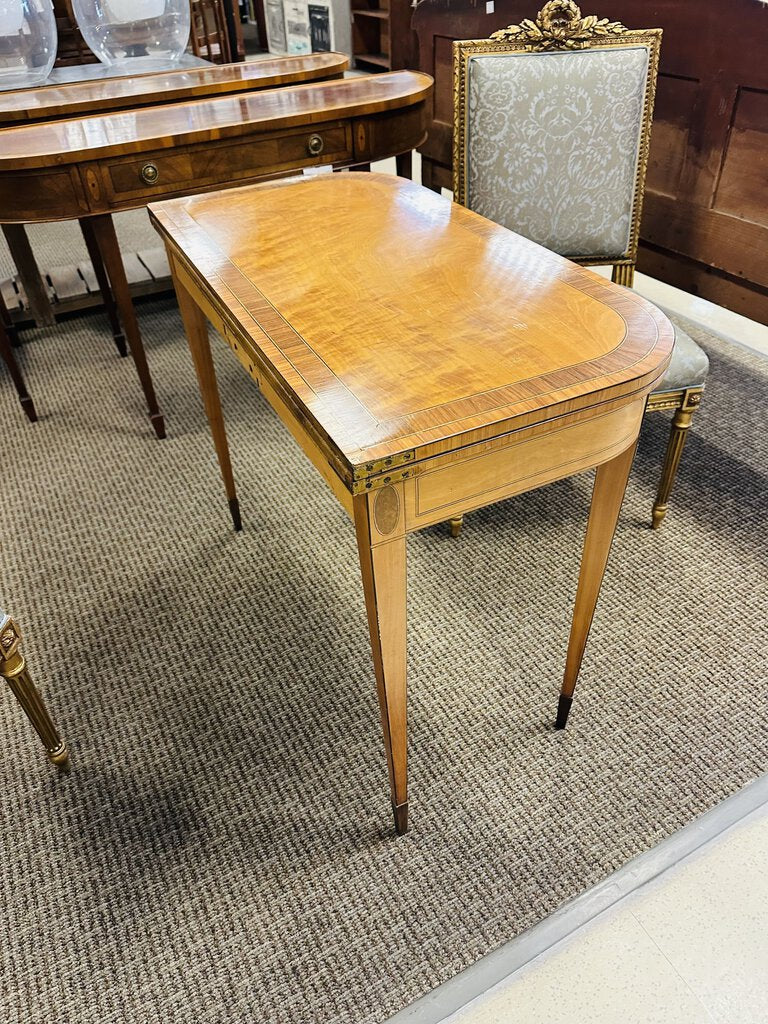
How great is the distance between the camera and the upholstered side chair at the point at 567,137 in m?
1.62

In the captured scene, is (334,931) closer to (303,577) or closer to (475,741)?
(475,741)

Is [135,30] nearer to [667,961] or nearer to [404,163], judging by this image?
[404,163]

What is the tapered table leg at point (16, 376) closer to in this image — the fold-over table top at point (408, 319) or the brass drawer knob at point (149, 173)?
the brass drawer knob at point (149, 173)

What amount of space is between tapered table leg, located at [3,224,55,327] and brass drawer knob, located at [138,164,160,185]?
767 millimetres

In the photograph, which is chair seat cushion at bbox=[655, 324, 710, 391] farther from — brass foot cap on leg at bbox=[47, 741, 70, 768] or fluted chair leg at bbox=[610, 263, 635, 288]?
brass foot cap on leg at bbox=[47, 741, 70, 768]

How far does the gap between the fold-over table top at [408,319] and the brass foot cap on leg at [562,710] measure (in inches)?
24.8

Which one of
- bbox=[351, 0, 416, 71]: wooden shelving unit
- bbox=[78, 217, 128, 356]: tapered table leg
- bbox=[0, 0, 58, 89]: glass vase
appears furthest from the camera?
bbox=[351, 0, 416, 71]: wooden shelving unit

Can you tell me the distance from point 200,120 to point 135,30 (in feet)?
2.08

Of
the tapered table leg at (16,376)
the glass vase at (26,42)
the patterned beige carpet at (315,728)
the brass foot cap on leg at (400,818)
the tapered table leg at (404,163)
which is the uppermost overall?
the glass vase at (26,42)

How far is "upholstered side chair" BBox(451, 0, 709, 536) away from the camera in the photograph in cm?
162

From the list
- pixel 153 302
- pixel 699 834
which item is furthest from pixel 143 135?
pixel 699 834

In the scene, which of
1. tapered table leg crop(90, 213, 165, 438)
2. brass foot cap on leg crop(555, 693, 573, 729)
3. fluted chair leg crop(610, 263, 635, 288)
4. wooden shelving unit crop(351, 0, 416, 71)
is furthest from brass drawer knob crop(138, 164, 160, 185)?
wooden shelving unit crop(351, 0, 416, 71)

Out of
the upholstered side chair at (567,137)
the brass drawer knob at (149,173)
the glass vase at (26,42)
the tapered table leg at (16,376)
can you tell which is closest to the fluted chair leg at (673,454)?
the upholstered side chair at (567,137)

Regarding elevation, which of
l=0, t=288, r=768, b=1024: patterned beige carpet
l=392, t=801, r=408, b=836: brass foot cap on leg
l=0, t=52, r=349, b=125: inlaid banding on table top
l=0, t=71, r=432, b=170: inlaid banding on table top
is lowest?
l=0, t=288, r=768, b=1024: patterned beige carpet
